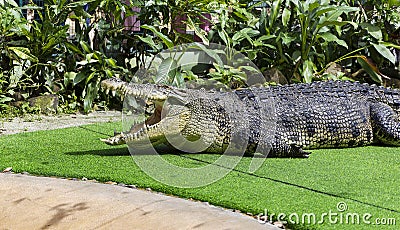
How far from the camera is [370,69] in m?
8.14

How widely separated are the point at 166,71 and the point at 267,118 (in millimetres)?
2171

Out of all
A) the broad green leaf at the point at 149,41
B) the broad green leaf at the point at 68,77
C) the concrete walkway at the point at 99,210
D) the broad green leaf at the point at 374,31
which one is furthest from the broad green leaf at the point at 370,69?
the concrete walkway at the point at 99,210

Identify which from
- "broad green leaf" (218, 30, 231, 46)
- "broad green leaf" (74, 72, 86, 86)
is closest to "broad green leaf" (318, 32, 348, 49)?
"broad green leaf" (218, 30, 231, 46)

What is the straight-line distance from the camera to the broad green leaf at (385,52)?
805 centimetres

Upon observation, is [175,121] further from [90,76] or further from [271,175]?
[90,76]

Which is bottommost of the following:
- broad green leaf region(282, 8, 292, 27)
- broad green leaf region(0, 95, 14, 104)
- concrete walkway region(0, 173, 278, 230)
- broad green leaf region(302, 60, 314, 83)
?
concrete walkway region(0, 173, 278, 230)

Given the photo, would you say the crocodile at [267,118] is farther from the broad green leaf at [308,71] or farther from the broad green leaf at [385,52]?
the broad green leaf at [385,52]

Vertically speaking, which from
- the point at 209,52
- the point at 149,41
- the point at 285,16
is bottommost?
the point at 209,52

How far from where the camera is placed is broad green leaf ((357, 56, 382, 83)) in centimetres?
808

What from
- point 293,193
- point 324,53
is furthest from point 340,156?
point 324,53

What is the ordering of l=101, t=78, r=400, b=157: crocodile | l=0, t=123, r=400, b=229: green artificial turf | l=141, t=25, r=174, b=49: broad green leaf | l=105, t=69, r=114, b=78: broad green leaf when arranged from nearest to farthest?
1. l=0, t=123, r=400, b=229: green artificial turf
2. l=101, t=78, r=400, b=157: crocodile
3. l=141, t=25, r=174, b=49: broad green leaf
4. l=105, t=69, r=114, b=78: broad green leaf

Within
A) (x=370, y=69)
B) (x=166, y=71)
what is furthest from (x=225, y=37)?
(x=370, y=69)

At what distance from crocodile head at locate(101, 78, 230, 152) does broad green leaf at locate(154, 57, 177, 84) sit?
1.84m

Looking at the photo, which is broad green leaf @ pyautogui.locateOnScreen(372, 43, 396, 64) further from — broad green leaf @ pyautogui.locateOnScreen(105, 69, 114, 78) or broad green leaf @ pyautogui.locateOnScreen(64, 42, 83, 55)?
broad green leaf @ pyautogui.locateOnScreen(64, 42, 83, 55)
